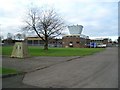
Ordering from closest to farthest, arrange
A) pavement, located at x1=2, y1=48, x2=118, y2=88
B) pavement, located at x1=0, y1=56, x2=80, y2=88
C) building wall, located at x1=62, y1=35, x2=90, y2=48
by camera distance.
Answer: pavement, located at x1=2, y1=48, x2=118, y2=88
pavement, located at x1=0, y1=56, x2=80, y2=88
building wall, located at x1=62, y1=35, x2=90, y2=48

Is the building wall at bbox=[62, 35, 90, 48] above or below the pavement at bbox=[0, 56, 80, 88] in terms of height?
above

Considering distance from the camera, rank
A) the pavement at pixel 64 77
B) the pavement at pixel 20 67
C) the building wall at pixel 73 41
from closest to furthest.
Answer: the pavement at pixel 64 77
the pavement at pixel 20 67
the building wall at pixel 73 41

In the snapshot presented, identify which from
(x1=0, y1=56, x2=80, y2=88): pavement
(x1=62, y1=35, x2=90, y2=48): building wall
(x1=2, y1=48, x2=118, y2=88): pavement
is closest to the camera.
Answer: (x1=2, y1=48, x2=118, y2=88): pavement

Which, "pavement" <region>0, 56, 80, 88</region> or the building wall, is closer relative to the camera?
"pavement" <region>0, 56, 80, 88</region>

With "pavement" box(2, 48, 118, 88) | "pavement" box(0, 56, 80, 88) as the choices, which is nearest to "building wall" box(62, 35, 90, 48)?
"pavement" box(0, 56, 80, 88)

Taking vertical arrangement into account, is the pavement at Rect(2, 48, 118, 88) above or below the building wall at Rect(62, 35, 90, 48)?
below

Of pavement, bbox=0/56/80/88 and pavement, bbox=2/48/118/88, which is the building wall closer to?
pavement, bbox=0/56/80/88

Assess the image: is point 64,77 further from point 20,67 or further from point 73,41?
point 73,41

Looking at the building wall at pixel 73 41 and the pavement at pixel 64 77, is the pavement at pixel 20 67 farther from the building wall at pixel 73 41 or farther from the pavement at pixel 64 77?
the building wall at pixel 73 41

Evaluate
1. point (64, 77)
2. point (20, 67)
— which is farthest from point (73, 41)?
point (64, 77)

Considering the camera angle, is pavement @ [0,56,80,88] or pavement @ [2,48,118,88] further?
pavement @ [0,56,80,88]

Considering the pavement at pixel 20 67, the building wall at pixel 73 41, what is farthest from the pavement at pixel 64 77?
the building wall at pixel 73 41

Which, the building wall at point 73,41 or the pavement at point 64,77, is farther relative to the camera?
the building wall at point 73,41

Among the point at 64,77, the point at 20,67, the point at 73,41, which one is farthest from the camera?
the point at 73,41
